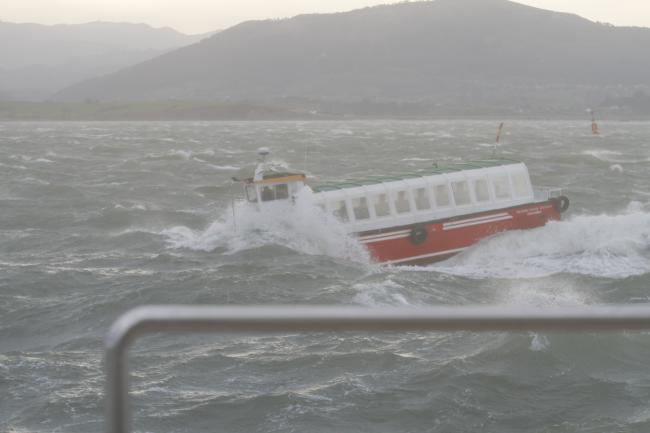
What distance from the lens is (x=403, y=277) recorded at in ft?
68.6

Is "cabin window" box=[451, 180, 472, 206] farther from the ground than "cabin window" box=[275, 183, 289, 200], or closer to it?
closer to it

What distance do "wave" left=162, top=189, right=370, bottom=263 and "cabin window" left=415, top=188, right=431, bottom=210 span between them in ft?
6.61

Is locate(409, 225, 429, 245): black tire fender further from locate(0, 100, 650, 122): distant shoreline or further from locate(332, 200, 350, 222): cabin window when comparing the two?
locate(0, 100, 650, 122): distant shoreline

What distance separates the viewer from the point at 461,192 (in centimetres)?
2411

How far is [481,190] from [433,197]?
152 cm

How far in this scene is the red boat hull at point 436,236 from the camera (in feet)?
75.2

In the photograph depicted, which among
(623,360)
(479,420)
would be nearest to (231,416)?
(479,420)

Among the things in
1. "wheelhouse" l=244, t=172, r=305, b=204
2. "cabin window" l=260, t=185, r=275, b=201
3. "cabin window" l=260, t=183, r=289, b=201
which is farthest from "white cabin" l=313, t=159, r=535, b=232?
"cabin window" l=260, t=185, r=275, b=201

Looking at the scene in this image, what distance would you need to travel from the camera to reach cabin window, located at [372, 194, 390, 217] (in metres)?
23.3

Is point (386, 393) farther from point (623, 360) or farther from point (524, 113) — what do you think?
point (524, 113)

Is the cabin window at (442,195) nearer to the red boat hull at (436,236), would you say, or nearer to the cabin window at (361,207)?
the red boat hull at (436,236)

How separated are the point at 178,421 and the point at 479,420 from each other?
153 inches

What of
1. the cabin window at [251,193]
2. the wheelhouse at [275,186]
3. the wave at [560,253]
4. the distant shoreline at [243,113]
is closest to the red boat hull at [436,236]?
the wave at [560,253]

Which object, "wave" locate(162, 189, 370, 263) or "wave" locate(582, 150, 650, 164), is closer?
"wave" locate(162, 189, 370, 263)
